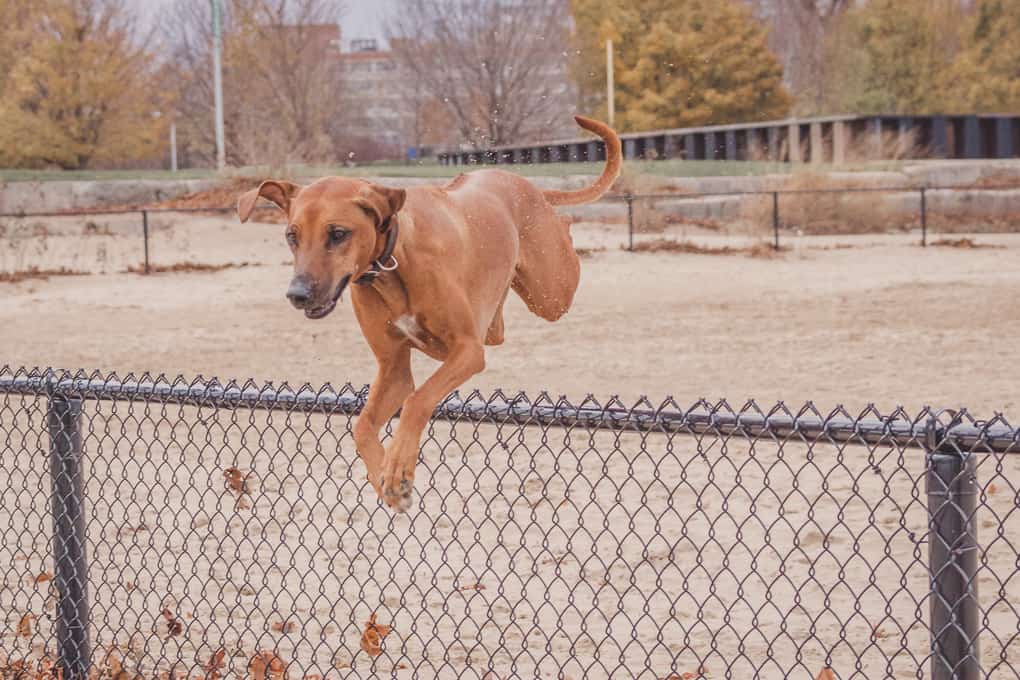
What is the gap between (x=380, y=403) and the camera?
3650 millimetres

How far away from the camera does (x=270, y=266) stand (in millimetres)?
21219

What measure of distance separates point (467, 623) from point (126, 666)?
4.68 ft

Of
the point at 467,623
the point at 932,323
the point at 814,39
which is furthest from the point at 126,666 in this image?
the point at 814,39

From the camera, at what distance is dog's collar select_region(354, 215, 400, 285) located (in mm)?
3002

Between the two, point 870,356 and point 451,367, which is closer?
point 451,367

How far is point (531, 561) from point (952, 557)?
12.2 feet

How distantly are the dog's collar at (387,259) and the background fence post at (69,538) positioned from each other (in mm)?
2057

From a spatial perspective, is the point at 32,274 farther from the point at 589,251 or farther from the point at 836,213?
the point at 836,213

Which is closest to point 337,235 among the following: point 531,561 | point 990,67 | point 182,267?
point 531,561

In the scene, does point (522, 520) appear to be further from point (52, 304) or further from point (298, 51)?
point (298, 51)

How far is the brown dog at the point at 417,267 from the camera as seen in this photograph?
9.33ft

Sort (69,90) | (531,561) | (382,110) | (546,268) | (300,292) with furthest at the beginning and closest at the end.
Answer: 1. (382,110)
2. (69,90)
3. (531,561)
4. (546,268)
5. (300,292)

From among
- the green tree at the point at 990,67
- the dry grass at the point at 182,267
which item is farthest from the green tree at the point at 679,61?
the dry grass at the point at 182,267

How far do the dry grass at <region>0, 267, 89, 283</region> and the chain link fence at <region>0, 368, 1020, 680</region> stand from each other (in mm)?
10916
